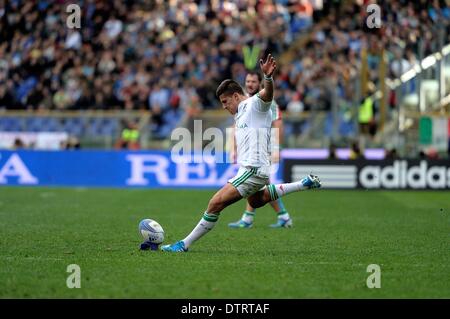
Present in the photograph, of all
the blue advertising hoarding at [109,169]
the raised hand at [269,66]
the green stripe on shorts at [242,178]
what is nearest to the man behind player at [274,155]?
the green stripe on shorts at [242,178]

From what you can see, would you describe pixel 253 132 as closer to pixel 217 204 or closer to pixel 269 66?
pixel 217 204

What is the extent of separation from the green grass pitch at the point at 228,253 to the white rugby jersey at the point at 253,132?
3.89 ft

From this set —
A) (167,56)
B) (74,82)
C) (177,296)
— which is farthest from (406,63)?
(177,296)

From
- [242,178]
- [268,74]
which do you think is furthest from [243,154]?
[268,74]

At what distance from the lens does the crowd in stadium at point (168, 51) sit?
3014 cm

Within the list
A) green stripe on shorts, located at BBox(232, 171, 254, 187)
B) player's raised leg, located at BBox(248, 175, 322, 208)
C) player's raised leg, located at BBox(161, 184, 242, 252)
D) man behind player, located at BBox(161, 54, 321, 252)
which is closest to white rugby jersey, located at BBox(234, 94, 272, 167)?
man behind player, located at BBox(161, 54, 321, 252)

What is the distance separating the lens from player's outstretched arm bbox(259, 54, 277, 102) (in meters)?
10.2

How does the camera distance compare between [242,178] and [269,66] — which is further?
[242,178]

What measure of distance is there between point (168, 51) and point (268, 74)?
21.6m

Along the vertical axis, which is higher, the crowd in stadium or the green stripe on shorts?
the crowd in stadium

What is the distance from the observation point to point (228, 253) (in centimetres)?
1138

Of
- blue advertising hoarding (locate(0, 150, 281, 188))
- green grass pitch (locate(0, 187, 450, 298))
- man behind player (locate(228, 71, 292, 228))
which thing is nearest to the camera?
green grass pitch (locate(0, 187, 450, 298))

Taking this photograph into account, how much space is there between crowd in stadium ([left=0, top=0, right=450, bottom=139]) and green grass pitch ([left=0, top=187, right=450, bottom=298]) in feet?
33.2

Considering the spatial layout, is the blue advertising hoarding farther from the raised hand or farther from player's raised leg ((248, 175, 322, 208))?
the raised hand
